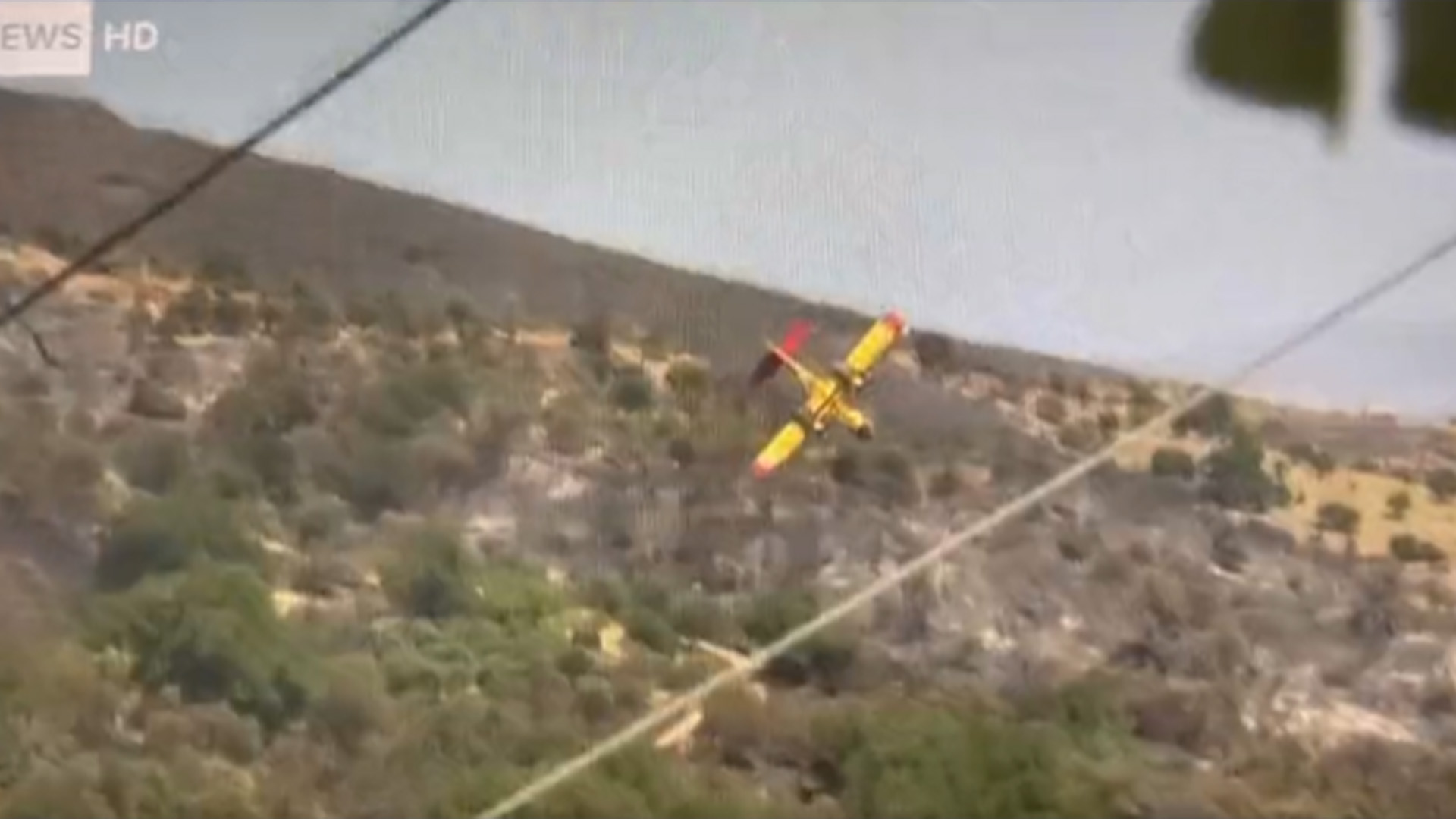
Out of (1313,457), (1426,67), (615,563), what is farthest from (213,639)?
(1426,67)

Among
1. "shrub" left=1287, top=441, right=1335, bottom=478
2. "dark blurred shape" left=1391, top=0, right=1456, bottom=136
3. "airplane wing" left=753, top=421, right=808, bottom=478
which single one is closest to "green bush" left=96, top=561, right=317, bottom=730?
"airplane wing" left=753, top=421, right=808, bottom=478

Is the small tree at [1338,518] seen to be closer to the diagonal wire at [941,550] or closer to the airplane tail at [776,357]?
the diagonal wire at [941,550]

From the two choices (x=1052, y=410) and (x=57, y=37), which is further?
(x=57, y=37)

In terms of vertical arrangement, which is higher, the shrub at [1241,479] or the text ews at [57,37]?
the text ews at [57,37]

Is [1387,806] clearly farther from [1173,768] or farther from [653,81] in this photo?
[653,81]

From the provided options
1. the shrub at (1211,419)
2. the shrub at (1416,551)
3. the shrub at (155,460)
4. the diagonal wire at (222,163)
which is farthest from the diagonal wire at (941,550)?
the diagonal wire at (222,163)

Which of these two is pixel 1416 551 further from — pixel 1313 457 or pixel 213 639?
pixel 213 639
